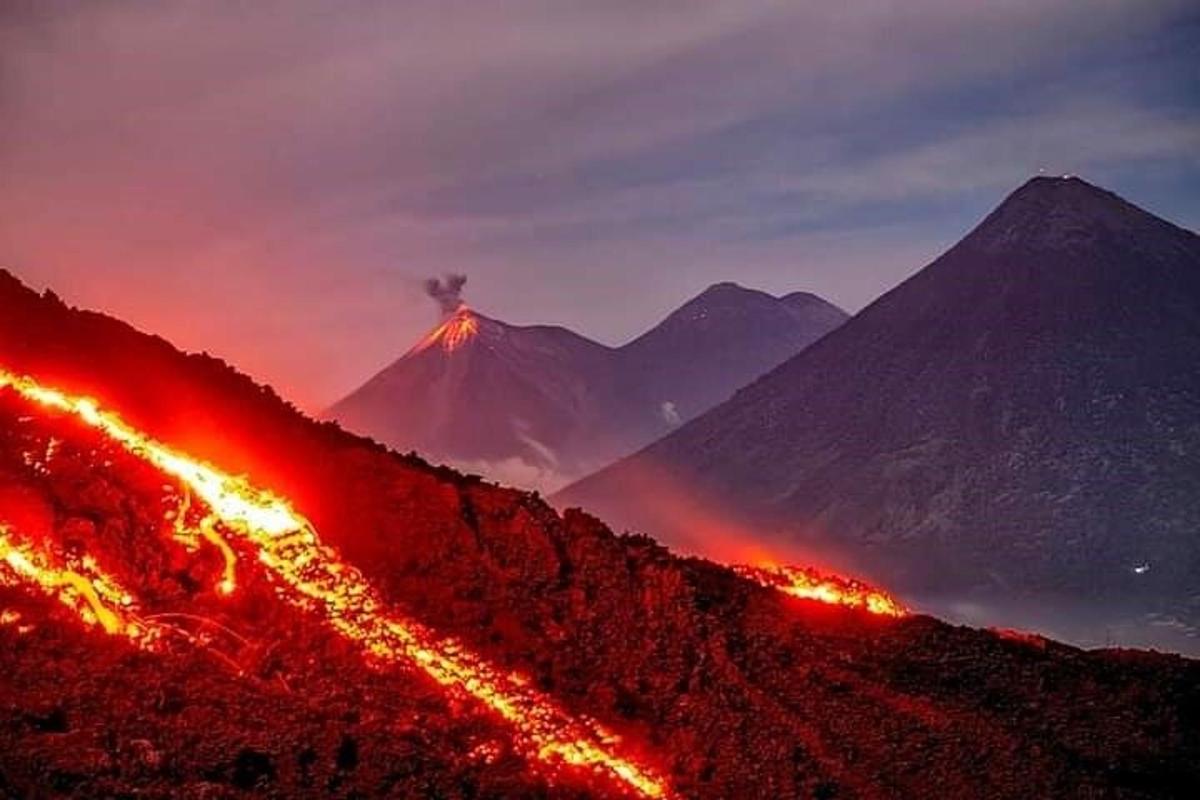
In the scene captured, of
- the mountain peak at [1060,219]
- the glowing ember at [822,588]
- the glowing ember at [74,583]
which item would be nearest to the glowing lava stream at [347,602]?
the glowing ember at [74,583]

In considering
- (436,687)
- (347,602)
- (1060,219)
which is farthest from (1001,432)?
(436,687)

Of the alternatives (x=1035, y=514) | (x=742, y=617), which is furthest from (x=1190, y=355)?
(x=742, y=617)

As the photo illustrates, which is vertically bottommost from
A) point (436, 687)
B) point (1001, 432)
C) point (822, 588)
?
point (436, 687)

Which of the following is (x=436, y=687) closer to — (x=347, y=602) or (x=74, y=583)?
(x=347, y=602)

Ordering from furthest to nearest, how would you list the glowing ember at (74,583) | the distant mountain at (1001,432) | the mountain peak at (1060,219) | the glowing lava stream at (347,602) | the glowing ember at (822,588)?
1. the mountain peak at (1060,219)
2. the distant mountain at (1001,432)
3. the glowing ember at (822,588)
4. the glowing lava stream at (347,602)
5. the glowing ember at (74,583)

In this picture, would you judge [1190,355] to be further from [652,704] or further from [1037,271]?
[652,704]

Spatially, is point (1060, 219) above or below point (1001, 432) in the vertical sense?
above

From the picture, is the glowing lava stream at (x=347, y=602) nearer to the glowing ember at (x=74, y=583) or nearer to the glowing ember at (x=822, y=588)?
the glowing ember at (x=74, y=583)
